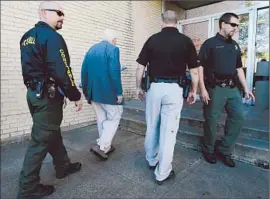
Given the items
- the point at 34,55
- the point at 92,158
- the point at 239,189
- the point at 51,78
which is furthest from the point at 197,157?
the point at 34,55

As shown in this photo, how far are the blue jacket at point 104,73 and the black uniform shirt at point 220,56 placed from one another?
1.17 meters

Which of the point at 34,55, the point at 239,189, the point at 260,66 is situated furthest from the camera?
the point at 260,66

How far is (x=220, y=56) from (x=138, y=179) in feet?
6.12

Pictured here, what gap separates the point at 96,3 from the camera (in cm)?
467

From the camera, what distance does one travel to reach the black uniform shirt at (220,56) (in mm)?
2715

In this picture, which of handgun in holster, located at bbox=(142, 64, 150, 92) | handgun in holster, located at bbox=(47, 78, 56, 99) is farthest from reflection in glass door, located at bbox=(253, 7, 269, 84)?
handgun in holster, located at bbox=(47, 78, 56, 99)

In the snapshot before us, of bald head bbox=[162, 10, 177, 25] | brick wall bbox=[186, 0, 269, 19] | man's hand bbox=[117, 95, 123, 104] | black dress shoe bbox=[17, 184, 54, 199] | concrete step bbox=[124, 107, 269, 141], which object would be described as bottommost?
black dress shoe bbox=[17, 184, 54, 199]

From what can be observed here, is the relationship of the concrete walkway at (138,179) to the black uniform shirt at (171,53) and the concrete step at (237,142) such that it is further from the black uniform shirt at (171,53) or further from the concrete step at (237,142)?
the black uniform shirt at (171,53)

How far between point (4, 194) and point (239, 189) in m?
2.50

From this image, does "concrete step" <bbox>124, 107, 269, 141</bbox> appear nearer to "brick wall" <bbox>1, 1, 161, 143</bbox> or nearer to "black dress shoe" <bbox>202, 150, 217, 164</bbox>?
"black dress shoe" <bbox>202, 150, 217, 164</bbox>

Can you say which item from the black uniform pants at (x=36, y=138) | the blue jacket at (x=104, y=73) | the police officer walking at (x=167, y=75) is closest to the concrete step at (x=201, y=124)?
the police officer walking at (x=167, y=75)

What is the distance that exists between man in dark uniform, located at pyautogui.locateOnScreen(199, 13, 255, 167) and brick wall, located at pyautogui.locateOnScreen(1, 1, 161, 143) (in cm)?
272

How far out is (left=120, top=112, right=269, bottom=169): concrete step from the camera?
275 cm

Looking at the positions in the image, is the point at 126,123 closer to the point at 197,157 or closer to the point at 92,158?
the point at 92,158
